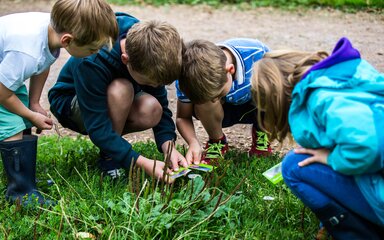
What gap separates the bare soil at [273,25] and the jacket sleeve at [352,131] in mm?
3487

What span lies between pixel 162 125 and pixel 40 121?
2.35 feet

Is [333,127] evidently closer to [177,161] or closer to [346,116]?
[346,116]

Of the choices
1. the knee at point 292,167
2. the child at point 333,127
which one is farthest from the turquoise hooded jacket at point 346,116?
the knee at point 292,167

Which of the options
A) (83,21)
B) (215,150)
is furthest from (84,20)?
(215,150)

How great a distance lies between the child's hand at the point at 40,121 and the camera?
3033mm

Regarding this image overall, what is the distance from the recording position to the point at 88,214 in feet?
8.97

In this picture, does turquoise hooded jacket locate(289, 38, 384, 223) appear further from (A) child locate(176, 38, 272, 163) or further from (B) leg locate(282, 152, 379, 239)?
(A) child locate(176, 38, 272, 163)

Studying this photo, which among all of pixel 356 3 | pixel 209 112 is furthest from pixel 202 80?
pixel 356 3

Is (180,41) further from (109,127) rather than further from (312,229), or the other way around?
(312,229)

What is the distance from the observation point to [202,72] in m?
2.97

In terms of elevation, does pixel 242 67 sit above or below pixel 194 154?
above

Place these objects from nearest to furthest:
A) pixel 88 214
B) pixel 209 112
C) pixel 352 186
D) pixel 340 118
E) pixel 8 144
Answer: pixel 340 118
pixel 352 186
pixel 88 214
pixel 8 144
pixel 209 112

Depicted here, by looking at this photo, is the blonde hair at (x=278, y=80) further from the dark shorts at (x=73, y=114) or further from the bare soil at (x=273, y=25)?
the bare soil at (x=273, y=25)

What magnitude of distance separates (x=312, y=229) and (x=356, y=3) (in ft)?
18.2
